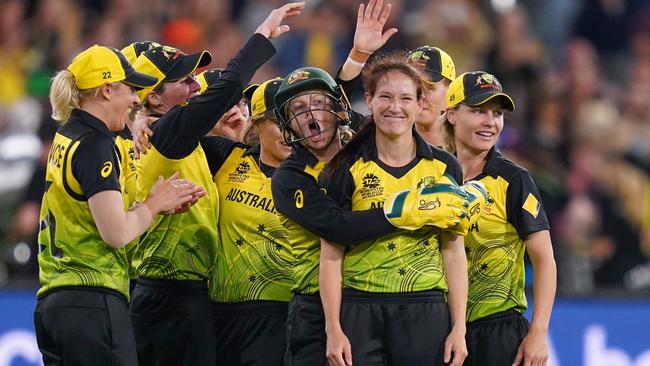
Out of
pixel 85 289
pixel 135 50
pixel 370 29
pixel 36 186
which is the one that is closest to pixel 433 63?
pixel 370 29

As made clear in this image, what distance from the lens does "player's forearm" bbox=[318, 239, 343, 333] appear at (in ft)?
15.6

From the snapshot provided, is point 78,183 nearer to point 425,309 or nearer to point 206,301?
point 206,301

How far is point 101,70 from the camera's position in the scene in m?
5.20

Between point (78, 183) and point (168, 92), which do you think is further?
point (168, 92)

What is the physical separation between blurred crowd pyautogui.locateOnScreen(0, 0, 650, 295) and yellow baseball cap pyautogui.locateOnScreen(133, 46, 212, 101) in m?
4.16

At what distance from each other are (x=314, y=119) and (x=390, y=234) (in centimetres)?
66

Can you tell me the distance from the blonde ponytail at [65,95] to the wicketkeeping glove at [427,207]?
1455 millimetres

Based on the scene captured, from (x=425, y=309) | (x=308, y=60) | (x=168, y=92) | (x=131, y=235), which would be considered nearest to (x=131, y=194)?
(x=168, y=92)

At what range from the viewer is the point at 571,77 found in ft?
36.3

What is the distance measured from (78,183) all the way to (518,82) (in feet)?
21.5

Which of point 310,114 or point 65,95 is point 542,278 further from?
point 65,95

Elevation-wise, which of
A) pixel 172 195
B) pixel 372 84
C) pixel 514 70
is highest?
pixel 514 70

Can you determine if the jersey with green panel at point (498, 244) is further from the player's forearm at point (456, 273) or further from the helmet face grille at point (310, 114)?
the helmet face grille at point (310, 114)

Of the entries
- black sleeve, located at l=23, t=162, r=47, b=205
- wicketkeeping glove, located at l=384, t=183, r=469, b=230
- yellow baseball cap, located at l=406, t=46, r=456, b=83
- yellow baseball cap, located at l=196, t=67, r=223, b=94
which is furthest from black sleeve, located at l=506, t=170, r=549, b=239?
black sleeve, located at l=23, t=162, r=47, b=205
